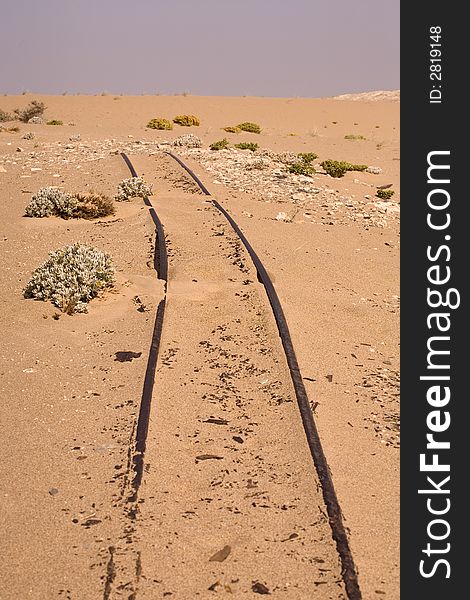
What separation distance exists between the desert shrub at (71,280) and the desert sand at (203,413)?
0.15 meters

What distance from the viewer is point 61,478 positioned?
171 inches

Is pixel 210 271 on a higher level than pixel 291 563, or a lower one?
higher

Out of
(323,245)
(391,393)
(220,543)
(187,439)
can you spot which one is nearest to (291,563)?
(220,543)

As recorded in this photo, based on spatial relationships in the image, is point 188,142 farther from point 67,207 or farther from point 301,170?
point 67,207

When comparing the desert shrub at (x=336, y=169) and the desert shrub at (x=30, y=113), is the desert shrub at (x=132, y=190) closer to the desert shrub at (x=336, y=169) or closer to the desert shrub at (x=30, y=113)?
the desert shrub at (x=336, y=169)

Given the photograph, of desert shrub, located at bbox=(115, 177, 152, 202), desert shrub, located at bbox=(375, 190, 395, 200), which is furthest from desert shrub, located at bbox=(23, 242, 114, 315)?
desert shrub, located at bbox=(375, 190, 395, 200)

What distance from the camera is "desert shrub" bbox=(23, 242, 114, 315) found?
7.42m

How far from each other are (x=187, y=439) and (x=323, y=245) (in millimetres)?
6077

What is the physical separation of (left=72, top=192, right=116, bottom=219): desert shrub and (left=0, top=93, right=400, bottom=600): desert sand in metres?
0.36

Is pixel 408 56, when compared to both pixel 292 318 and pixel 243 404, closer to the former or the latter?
pixel 292 318

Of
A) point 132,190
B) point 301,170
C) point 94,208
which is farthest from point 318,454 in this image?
point 301,170

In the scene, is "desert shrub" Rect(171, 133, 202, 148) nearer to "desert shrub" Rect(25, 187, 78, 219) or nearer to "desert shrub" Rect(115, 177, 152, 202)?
"desert shrub" Rect(115, 177, 152, 202)

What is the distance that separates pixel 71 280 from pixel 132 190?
5.50 meters

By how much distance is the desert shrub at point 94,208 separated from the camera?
11.5 metres
